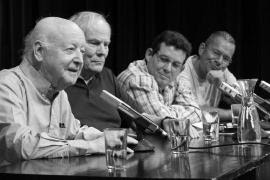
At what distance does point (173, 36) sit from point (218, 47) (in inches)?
43.3

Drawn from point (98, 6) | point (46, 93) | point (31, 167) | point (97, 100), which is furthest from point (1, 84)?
point (98, 6)

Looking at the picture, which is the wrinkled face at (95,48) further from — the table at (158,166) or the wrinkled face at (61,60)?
the table at (158,166)

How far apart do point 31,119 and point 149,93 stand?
4.09ft

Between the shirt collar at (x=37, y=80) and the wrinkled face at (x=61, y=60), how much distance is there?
2 centimetres

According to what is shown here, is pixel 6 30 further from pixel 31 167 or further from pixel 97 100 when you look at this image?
pixel 31 167

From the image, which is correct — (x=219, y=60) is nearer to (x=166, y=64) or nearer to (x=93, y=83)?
(x=166, y=64)

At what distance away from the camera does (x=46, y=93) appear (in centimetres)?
205

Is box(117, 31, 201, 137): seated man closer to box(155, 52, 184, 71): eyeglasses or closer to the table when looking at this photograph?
box(155, 52, 184, 71): eyeglasses

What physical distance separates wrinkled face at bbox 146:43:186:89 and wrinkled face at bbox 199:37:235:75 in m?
1.01

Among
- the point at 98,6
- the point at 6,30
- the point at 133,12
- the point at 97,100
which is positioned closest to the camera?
the point at 97,100

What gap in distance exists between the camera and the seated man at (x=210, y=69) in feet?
13.7

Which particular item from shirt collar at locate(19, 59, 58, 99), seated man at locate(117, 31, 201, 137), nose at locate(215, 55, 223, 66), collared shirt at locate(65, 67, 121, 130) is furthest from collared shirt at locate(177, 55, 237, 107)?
shirt collar at locate(19, 59, 58, 99)

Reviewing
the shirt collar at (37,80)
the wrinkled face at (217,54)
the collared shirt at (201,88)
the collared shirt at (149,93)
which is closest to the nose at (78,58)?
the shirt collar at (37,80)

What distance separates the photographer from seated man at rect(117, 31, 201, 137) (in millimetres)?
3139
